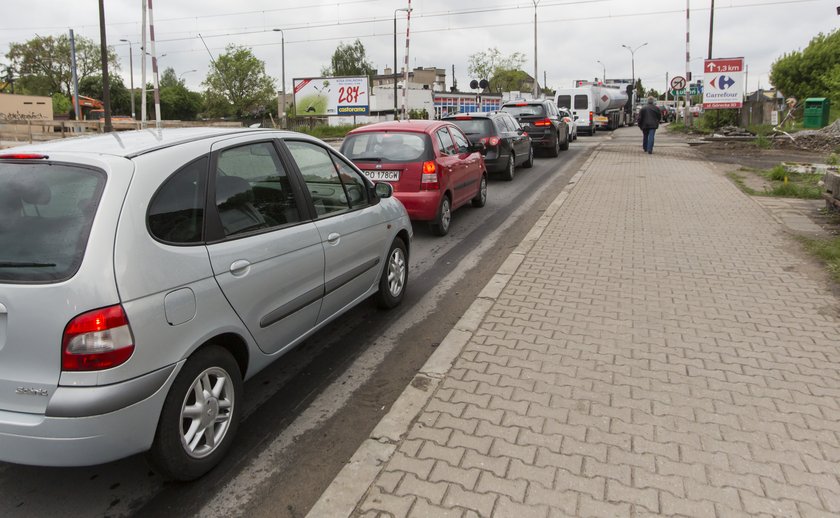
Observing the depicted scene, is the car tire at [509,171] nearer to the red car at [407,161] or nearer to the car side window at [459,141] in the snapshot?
the car side window at [459,141]

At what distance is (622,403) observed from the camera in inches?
146

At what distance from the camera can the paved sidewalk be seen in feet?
Result: 9.33

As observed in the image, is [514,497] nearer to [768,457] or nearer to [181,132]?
[768,457]

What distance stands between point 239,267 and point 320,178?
1.38m

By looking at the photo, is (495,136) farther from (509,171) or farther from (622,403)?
(622,403)

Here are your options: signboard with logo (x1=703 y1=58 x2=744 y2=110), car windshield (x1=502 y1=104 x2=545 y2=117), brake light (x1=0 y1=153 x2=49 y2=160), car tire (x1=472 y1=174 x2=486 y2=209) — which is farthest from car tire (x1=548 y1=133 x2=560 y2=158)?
brake light (x1=0 y1=153 x2=49 y2=160)

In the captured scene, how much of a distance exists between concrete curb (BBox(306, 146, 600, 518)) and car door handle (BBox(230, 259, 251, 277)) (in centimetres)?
112

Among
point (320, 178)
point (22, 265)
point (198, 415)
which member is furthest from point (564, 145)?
point (22, 265)

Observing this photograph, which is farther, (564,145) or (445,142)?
(564,145)

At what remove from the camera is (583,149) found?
23.9m

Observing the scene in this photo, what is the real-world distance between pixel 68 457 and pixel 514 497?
6.27ft

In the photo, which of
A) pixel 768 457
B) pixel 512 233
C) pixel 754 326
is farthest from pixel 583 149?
pixel 768 457

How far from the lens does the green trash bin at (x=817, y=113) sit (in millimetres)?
26031

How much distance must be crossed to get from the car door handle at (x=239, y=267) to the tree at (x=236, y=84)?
83020 mm
